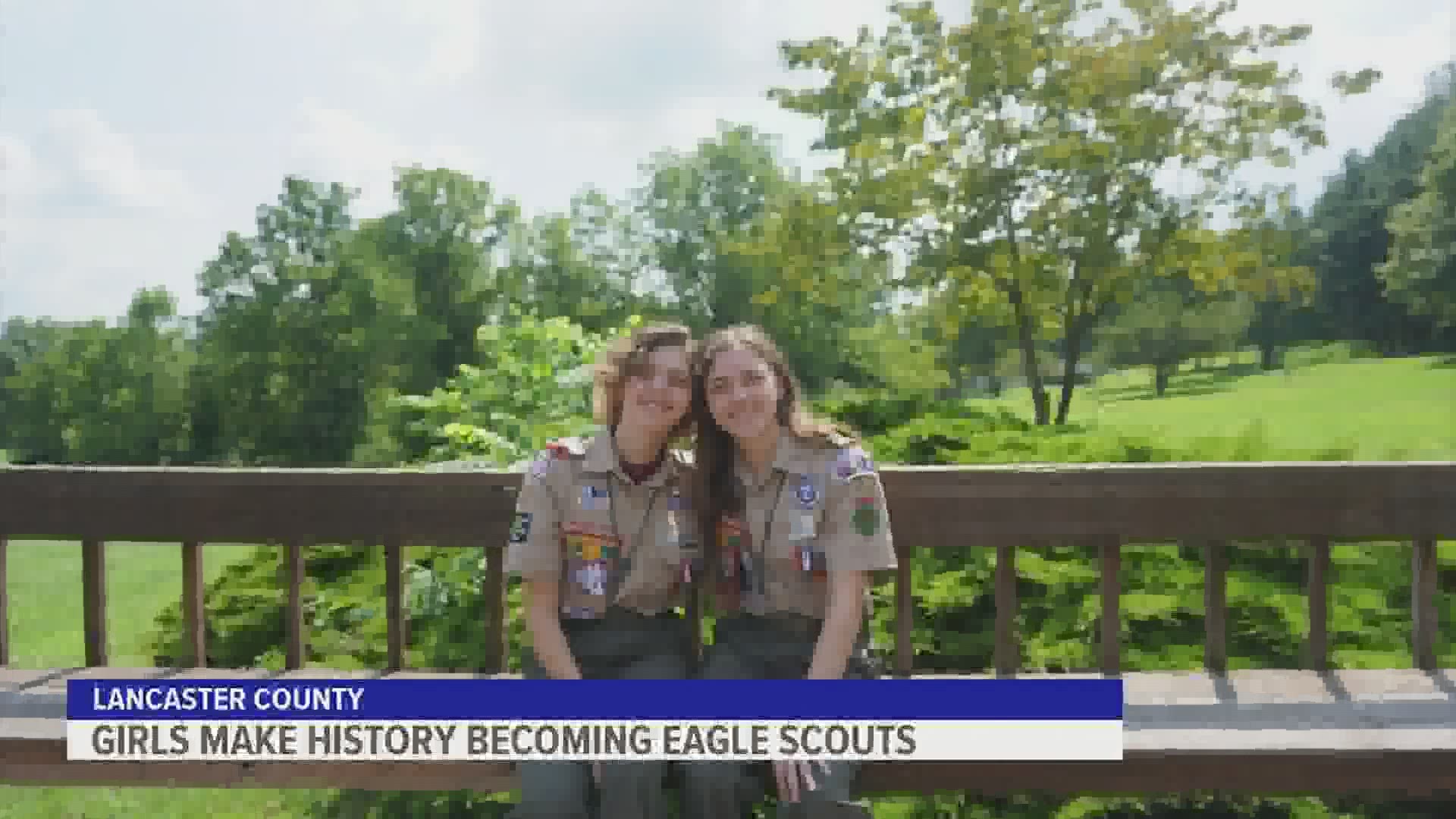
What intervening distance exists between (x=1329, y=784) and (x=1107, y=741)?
1.49ft

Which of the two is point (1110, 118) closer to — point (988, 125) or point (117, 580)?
point (988, 125)

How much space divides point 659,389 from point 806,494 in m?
0.37

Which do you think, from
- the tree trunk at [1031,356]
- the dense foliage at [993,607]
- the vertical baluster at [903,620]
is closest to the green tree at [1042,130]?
the tree trunk at [1031,356]

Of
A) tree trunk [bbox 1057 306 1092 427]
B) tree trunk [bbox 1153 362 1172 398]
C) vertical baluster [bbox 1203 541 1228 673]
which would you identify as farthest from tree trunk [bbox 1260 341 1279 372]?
vertical baluster [bbox 1203 541 1228 673]

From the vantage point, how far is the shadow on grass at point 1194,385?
22.2 metres

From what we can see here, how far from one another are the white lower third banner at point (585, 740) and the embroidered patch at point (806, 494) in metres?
0.43

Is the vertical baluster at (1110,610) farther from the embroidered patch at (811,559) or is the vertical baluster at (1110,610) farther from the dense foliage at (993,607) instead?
the embroidered patch at (811,559)

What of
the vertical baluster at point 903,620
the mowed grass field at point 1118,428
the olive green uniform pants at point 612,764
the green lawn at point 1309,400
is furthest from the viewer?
the green lawn at point 1309,400

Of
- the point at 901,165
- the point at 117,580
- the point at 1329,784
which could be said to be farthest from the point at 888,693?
the point at 117,580

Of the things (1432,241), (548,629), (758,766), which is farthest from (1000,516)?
(1432,241)

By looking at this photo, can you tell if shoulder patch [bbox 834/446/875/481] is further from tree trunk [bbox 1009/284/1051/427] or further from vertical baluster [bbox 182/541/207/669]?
tree trunk [bbox 1009/284/1051/427]

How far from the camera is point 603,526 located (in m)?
2.39

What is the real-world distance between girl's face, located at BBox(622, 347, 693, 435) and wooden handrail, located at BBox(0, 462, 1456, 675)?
1.62ft

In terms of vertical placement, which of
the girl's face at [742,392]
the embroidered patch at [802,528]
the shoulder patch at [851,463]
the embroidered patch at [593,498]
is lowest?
the embroidered patch at [802,528]
